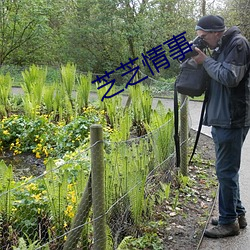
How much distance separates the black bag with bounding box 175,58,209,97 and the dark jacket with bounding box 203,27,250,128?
81mm

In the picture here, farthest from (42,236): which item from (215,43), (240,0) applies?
(240,0)

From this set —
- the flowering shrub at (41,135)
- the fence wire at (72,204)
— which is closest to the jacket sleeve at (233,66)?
the fence wire at (72,204)

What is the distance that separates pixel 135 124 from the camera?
6496 mm

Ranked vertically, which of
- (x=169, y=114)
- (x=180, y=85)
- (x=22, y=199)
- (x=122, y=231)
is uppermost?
(x=180, y=85)

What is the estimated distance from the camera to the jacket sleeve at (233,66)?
9.45 ft

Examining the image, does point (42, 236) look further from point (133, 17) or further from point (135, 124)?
point (133, 17)

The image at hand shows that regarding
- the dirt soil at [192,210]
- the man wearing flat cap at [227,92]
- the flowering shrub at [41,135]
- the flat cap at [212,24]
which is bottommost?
the dirt soil at [192,210]

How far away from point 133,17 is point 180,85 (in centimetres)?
1210

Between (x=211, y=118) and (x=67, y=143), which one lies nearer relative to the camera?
(x=211, y=118)

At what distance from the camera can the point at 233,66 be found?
9.48ft

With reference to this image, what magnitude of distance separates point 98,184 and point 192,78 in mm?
1275

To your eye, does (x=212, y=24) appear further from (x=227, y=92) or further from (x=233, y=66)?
(x=227, y=92)

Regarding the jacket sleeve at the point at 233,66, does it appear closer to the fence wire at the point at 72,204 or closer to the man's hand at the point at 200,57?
the man's hand at the point at 200,57

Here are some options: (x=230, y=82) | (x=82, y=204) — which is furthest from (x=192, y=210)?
(x=82, y=204)
